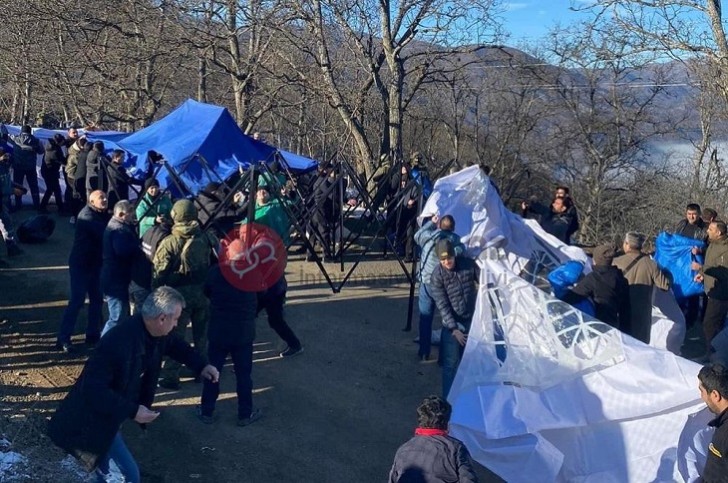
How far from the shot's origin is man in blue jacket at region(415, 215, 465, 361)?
734cm

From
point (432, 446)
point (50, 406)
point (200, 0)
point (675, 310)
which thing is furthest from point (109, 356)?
point (200, 0)

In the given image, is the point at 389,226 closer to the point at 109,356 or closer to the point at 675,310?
the point at 675,310

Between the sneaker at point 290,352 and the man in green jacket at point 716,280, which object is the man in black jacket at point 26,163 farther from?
the man in green jacket at point 716,280

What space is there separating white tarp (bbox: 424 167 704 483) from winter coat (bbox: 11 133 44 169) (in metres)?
9.77

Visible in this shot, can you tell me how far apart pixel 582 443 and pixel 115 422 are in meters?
2.94

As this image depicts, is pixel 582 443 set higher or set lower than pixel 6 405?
higher

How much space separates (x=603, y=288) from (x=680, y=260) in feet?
9.37

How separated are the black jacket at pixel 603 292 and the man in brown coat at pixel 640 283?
1.46 feet

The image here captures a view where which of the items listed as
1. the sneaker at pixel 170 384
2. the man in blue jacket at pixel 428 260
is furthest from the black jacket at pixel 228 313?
the man in blue jacket at pixel 428 260

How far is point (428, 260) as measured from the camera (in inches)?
296

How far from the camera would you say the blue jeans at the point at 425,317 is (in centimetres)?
758

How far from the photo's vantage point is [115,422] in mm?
3943

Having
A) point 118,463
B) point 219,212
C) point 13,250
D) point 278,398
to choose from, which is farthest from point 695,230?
point 13,250

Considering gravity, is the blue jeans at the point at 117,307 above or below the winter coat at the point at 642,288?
below
